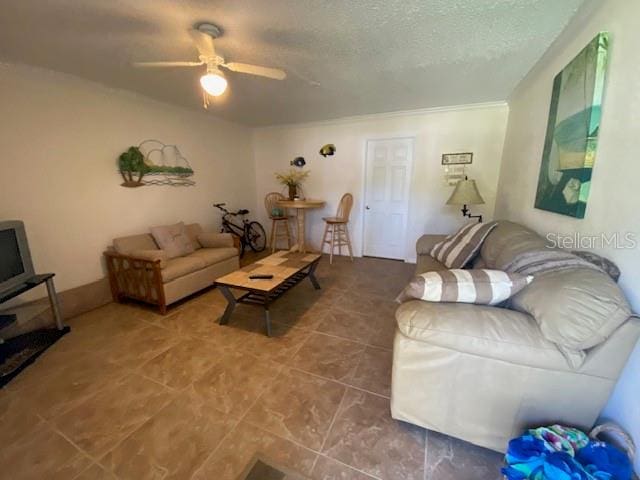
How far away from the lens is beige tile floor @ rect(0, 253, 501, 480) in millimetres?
1220

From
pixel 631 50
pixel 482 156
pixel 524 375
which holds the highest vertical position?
pixel 631 50

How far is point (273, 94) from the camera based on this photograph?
305cm

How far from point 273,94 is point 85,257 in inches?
108

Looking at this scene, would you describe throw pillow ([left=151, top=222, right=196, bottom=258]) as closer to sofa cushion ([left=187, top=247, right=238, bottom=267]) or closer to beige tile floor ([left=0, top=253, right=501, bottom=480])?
sofa cushion ([left=187, top=247, right=238, bottom=267])

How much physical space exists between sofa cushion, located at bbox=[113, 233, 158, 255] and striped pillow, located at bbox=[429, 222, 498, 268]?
3240 millimetres

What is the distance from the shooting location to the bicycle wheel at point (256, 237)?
4.96m

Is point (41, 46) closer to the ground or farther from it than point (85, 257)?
farther from it

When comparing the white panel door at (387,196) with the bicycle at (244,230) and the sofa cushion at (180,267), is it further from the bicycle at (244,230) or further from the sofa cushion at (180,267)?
the sofa cushion at (180,267)

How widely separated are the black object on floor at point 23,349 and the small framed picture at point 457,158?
479cm

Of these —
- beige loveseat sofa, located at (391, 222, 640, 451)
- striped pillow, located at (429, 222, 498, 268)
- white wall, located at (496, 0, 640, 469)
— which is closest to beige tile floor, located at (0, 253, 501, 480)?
beige loveseat sofa, located at (391, 222, 640, 451)

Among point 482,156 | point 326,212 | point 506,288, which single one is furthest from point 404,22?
point 326,212

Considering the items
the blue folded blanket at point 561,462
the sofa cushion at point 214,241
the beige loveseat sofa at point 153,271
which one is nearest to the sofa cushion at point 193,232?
the sofa cushion at point 214,241

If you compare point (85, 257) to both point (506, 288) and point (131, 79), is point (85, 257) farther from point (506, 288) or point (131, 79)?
point (506, 288)

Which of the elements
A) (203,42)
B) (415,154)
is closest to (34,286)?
(203,42)
